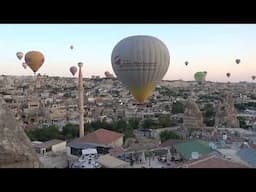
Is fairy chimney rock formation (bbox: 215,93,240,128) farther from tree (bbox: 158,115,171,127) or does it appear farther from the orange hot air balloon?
the orange hot air balloon

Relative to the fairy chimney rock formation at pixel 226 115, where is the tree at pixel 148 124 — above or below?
below

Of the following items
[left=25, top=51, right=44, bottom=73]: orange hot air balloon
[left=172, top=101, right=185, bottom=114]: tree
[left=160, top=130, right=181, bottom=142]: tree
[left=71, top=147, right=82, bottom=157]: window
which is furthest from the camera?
[left=172, top=101, right=185, bottom=114]: tree

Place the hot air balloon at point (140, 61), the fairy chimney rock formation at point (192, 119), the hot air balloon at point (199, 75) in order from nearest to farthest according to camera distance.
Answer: the hot air balloon at point (140, 61), the fairy chimney rock formation at point (192, 119), the hot air balloon at point (199, 75)

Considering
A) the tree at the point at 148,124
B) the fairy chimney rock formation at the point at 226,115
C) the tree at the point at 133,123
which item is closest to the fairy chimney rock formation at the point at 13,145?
the tree at the point at 133,123

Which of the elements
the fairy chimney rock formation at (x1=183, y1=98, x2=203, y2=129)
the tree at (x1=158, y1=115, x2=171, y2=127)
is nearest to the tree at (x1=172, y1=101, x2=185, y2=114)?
the tree at (x1=158, y1=115, x2=171, y2=127)

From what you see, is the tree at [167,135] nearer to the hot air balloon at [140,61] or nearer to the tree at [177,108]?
the tree at [177,108]

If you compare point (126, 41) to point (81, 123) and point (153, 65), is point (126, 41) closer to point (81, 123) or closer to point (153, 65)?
point (153, 65)

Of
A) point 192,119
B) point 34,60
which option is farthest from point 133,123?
point 34,60
